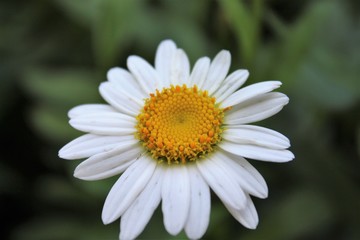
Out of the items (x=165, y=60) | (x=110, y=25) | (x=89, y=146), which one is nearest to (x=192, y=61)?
(x=110, y=25)

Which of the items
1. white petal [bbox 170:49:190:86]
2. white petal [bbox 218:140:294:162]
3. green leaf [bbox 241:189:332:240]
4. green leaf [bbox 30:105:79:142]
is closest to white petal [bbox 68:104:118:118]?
white petal [bbox 170:49:190:86]

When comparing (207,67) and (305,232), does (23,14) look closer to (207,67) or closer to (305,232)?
(207,67)

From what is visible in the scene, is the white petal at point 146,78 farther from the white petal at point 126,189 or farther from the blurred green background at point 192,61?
the blurred green background at point 192,61

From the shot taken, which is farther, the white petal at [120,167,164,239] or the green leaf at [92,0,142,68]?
the green leaf at [92,0,142,68]

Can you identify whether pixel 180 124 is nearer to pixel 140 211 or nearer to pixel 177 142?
pixel 177 142

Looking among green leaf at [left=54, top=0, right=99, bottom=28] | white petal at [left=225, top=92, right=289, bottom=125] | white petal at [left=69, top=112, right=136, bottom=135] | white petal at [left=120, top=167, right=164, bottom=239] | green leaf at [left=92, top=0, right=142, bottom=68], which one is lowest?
white petal at [left=120, top=167, right=164, bottom=239]

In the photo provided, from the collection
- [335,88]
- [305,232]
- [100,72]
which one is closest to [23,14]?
[100,72]

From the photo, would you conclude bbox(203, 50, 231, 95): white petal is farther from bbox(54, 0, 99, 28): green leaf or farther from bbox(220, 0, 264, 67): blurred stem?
bbox(54, 0, 99, 28): green leaf
